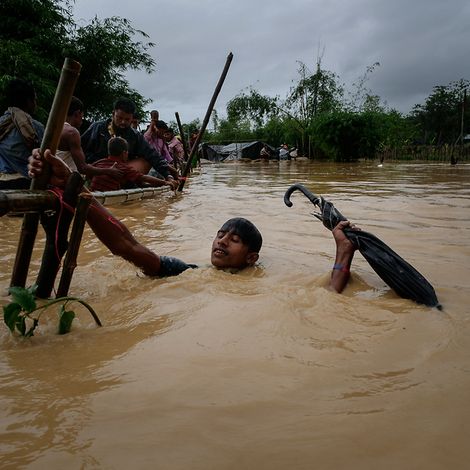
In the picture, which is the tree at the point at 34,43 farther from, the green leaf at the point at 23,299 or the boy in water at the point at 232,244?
the green leaf at the point at 23,299

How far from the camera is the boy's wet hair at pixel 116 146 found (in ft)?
17.5

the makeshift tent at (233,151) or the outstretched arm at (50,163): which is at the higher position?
the makeshift tent at (233,151)

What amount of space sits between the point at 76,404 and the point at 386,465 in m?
0.86

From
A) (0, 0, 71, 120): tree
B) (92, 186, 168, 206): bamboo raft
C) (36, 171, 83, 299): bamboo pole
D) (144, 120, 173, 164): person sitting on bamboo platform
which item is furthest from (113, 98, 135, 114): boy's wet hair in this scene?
(0, 0, 71, 120): tree

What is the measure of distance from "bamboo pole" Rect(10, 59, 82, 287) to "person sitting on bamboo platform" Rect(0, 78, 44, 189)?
2505mm

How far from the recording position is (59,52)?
14.6 m

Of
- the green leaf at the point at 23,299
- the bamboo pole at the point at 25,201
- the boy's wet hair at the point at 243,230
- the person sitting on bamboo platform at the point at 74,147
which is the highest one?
the person sitting on bamboo platform at the point at 74,147

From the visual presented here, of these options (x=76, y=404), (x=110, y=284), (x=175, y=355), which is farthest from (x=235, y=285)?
(x=76, y=404)

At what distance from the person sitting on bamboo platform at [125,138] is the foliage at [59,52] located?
6.41 meters

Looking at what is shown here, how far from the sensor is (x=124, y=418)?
120 cm

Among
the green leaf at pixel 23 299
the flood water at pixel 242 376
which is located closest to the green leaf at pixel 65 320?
the flood water at pixel 242 376

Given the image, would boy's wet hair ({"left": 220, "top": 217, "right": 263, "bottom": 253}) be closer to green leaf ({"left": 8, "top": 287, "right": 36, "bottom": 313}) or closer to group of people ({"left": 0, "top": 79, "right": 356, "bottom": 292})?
group of people ({"left": 0, "top": 79, "right": 356, "bottom": 292})

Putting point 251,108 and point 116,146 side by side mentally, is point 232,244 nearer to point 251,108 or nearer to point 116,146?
point 116,146

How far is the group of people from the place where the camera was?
2.37 meters
